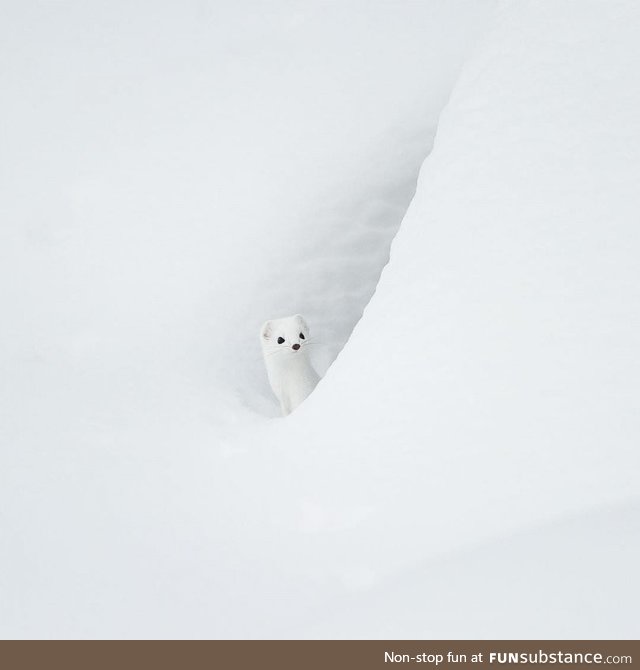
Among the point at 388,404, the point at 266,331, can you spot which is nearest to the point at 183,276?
the point at 266,331

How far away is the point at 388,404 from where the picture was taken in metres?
1.38

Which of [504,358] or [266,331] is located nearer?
[504,358]

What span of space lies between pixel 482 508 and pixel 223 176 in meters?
2.07

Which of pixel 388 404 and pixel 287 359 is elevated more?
pixel 287 359

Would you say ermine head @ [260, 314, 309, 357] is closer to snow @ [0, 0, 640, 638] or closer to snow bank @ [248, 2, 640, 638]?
snow @ [0, 0, 640, 638]

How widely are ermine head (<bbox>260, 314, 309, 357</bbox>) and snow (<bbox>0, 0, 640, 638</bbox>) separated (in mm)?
194

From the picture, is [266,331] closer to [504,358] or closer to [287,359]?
[287,359]

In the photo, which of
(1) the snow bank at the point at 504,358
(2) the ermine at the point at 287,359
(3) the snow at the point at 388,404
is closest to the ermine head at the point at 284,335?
(2) the ermine at the point at 287,359

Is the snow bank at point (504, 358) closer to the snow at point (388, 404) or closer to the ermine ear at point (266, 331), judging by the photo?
the snow at point (388, 404)

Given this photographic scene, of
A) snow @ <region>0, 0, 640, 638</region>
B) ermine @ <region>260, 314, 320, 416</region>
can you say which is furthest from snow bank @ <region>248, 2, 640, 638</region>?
ermine @ <region>260, 314, 320, 416</region>

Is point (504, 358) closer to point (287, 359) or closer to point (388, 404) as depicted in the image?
point (388, 404)

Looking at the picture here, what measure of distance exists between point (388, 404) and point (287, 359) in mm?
826

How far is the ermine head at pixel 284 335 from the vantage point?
84.2 inches

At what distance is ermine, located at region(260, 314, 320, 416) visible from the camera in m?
2.14
